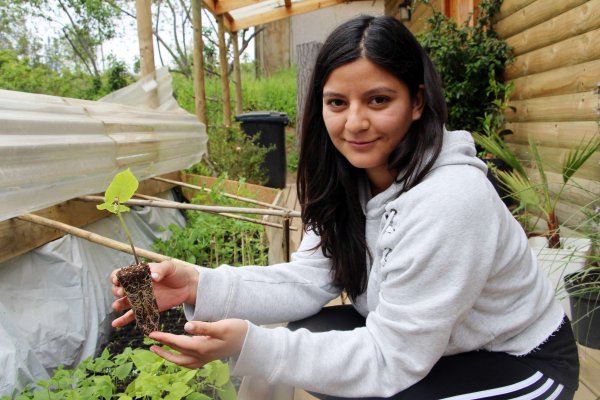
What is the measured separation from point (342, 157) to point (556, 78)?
2753mm

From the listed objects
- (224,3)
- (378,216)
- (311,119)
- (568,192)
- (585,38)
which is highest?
(224,3)

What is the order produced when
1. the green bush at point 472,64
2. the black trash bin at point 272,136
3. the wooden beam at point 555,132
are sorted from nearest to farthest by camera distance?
the wooden beam at point 555,132, the green bush at point 472,64, the black trash bin at point 272,136

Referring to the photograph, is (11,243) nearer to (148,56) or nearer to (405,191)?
(405,191)

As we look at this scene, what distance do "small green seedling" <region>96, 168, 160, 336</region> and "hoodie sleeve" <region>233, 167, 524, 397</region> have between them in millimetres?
249

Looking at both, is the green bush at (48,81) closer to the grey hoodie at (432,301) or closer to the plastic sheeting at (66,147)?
the plastic sheeting at (66,147)

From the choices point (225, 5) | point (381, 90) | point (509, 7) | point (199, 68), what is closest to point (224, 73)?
point (225, 5)

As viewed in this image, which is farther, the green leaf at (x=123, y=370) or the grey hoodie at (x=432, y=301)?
the green leaf at (x=123, y=370)

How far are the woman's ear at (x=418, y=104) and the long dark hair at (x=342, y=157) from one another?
0.01 metres

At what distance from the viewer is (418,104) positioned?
115 centimetres

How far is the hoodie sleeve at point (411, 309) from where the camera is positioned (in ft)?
3.05

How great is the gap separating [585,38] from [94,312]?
3.20m

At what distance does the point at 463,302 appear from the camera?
3.10ft

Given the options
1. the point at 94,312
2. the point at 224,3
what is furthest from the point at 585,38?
the point at 224,3

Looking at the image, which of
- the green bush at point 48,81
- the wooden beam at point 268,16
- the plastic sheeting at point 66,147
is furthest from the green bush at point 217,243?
the wooden beam at point 268,16
